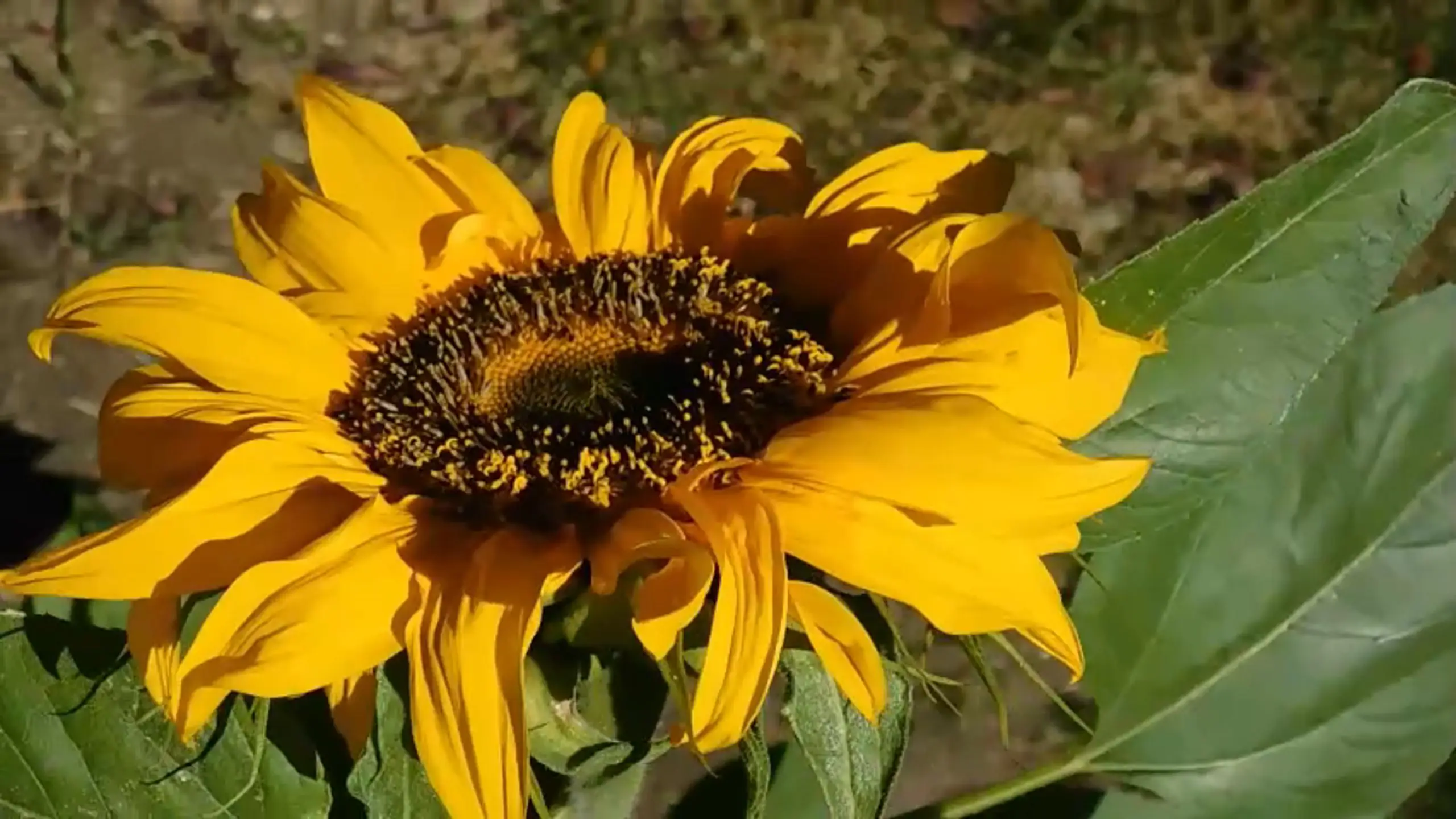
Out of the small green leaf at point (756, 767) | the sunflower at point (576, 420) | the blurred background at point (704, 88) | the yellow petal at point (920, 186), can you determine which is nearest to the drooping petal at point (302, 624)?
the sunflower at point (576, 420)

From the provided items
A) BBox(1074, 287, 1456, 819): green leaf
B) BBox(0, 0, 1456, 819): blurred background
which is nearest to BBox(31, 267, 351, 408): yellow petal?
BBox(1074, 287, 1456, 819): green leaf

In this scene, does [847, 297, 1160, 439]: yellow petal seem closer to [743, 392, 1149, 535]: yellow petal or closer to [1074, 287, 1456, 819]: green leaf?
[743, 392, 1149, 535]: yellow petal

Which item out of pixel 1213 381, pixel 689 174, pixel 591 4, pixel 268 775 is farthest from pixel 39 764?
pixel 591 4

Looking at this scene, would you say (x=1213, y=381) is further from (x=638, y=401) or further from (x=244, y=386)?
(x=244, y=386)

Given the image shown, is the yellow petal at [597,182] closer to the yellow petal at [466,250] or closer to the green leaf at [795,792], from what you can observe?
the yellow petal at [466,250]

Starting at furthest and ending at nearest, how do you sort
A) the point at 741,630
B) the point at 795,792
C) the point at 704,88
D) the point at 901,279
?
the point at 704,88
the point at 795,792
the point at 901,279
the point at 741,630

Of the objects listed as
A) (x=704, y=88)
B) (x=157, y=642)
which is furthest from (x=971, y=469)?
(x=704, y=88)

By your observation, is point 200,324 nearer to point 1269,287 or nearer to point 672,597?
point 672,597
